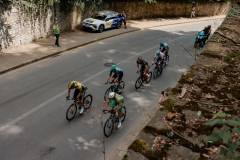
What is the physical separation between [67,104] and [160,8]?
113 feet

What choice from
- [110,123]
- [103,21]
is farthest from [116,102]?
[103,21]

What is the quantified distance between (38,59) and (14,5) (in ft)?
13.7

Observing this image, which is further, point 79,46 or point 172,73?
point 79,46

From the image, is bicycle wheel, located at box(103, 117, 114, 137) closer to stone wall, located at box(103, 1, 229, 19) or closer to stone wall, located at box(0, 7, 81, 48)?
stone wall, located at box(0, 7, 81, 48)

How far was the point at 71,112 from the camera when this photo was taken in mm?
13711

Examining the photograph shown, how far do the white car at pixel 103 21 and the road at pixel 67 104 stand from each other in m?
4.85

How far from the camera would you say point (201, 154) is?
3.25 m

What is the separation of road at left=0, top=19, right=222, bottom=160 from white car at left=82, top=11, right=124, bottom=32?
485cm

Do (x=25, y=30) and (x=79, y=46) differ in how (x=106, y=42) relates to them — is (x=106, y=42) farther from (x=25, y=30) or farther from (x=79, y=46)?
(x=25, y=30)

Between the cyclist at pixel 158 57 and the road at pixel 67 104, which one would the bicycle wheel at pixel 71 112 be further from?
the cyclist at pixel 158 57

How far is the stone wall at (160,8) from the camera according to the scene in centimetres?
3989

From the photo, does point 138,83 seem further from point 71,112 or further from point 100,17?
point 100,17

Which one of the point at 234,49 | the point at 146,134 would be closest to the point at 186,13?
the point at 234,49

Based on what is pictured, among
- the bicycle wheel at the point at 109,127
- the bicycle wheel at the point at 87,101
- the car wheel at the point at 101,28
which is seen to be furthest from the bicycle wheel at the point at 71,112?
the car wheel at the point at 101,28
